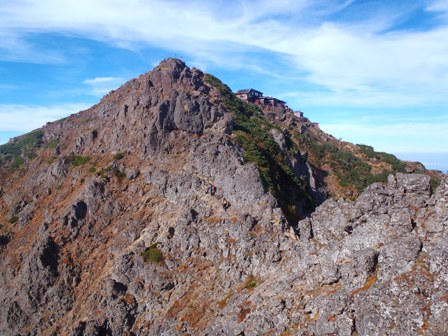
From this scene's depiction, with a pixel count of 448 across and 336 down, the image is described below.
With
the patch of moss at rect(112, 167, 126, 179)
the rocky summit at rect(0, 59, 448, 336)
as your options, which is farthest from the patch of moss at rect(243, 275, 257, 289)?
the patch of moss at rect(112, 167, 126, 179)

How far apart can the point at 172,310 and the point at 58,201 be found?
25.5m

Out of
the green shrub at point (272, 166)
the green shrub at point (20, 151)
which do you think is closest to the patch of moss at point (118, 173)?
the green shrub at point (272, 166)

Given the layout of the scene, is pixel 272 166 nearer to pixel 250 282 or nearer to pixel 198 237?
pixel 198 237

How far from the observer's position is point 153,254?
141 feet

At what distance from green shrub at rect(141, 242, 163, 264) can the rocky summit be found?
6.0 inches

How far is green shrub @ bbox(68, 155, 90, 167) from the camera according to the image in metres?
60.1

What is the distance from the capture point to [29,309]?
1788 inches

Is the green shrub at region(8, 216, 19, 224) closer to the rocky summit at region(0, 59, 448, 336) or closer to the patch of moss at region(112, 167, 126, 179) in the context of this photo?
the rocky summit at region(0, 59, 448, 336)

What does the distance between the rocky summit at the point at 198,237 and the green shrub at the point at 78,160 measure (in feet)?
0.90

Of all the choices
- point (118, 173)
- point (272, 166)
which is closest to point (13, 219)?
point (118, 173)

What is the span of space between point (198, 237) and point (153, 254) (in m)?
5.01

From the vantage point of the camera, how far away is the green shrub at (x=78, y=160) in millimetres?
60084

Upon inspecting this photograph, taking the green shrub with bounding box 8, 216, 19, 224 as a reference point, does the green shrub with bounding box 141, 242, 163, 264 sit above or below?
below

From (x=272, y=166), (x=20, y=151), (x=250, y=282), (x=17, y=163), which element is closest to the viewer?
(x=250, y=282)
